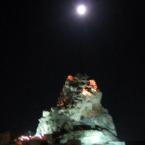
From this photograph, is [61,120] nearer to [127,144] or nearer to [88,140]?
[88,140]

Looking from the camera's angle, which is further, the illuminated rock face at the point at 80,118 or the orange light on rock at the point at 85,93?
the orange light on rock at the point at 85,93

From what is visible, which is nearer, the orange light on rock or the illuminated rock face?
the illuminated rock face

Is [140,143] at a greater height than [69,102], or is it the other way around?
[69,102]

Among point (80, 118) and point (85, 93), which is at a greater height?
point (85, 93)

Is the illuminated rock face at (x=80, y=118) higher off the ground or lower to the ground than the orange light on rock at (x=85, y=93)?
lower

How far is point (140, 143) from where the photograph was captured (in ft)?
249

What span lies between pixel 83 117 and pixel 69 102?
5.55 metres

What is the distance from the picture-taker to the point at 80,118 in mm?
81188

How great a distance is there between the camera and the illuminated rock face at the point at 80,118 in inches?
2918

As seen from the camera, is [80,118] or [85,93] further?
[85,93]

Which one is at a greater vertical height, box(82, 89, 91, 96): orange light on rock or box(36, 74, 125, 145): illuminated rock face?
box(82, 89, 91, 96): orange light on rock

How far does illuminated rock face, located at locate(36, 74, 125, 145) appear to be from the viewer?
243 ft

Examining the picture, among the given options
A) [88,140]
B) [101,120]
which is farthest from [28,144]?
[101,120]

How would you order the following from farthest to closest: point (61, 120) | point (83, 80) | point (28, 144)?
point (83, 80) < point (61, 120) < point (28, 144)
